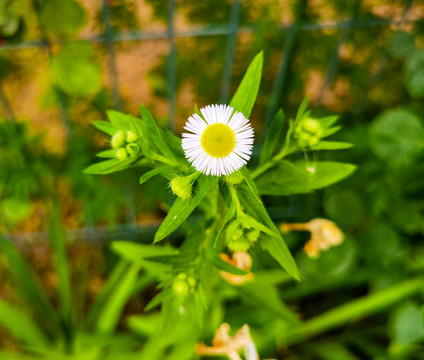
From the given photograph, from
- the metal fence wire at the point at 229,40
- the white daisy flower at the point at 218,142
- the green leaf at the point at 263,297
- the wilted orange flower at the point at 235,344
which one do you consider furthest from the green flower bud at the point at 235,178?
the metal fence wire at the point at 229,40

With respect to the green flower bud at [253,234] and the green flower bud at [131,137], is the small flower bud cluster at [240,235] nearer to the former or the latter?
the green flower bud at [253,234]

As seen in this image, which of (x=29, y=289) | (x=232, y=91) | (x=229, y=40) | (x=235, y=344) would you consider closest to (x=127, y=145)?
(x=235, y=344)

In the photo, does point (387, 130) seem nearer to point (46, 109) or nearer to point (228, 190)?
point (228, 190)

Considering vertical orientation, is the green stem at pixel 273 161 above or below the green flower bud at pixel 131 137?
below

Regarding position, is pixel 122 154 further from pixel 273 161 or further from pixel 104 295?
pixel 104 295

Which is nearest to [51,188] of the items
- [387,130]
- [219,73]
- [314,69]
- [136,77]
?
[136,77]

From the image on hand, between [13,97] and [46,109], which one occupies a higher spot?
[13,97]
